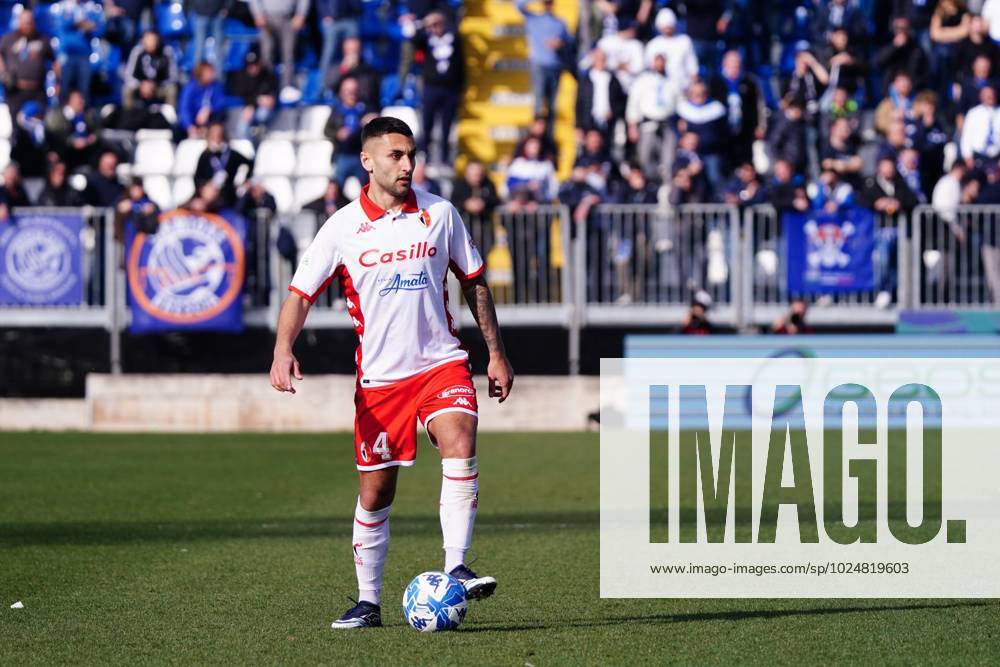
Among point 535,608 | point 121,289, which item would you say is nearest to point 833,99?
point 121,289

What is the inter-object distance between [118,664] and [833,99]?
18726 mm

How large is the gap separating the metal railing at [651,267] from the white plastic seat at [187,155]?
286cm

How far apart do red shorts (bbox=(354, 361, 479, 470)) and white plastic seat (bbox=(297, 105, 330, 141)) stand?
17857 millimetres

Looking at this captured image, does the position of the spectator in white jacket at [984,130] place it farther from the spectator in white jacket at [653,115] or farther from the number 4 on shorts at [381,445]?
the number 4 on shorts at [381,445]

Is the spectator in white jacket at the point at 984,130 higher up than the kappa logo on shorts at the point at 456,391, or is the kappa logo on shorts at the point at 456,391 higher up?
the spectator in white jacket at the point at 984,130

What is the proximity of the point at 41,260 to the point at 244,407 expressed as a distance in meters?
3.03

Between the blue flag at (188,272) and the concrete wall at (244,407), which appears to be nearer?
the blue flag at (188,272)

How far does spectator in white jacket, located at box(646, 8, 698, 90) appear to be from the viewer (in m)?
24.6

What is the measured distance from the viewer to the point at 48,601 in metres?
9.11

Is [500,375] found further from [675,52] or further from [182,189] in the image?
[182,189]

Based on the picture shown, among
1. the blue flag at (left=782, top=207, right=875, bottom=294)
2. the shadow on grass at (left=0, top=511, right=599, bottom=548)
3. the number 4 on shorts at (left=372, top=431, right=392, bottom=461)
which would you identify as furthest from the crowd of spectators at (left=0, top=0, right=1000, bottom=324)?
the number 4 on shorts at (left=372, top=431, right=392, bottom=461)

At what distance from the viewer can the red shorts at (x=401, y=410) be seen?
319 inches

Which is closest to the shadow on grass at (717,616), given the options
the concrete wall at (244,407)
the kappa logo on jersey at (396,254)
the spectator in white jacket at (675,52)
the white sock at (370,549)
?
the white sock at (370,549)

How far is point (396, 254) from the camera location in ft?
26.4
